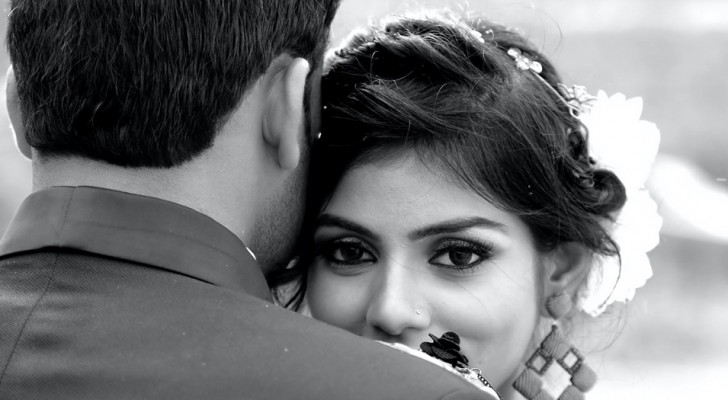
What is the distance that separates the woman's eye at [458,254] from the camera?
2.73 m

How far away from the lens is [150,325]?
1740 millimetres

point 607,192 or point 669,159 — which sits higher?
point 607,192

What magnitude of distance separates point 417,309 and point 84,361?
109 cm

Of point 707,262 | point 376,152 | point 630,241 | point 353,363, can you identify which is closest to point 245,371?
point 353,363

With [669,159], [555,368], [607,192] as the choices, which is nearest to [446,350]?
[555,368]

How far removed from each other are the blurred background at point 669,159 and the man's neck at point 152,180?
1379 mm

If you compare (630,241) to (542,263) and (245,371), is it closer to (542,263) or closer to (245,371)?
(542,263)

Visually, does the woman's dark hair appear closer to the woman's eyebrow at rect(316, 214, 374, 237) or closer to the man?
the woman's eyebrow at rect(316, 214, 374, 237)

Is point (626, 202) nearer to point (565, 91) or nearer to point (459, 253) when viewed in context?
point (565, 91)

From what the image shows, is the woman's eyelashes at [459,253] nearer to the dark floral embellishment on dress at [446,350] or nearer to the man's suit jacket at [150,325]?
the dark floral embellishment on dress at [446,350]

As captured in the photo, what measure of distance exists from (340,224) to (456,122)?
41cm

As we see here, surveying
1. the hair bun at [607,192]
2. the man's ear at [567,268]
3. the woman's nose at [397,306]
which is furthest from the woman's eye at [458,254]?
the hair bun at [607,192]

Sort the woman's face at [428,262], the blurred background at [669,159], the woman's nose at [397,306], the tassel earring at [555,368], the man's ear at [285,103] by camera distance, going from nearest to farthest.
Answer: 1. the man's ear at [285,103]
2. the woman's nose at [397,306]
3. the woman's face at [428,262]
4. the tassel earring at [555,368]
5. the blurred background at [669,159]

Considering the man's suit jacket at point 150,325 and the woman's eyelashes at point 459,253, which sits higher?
the man's suit jacket at point 150,325
